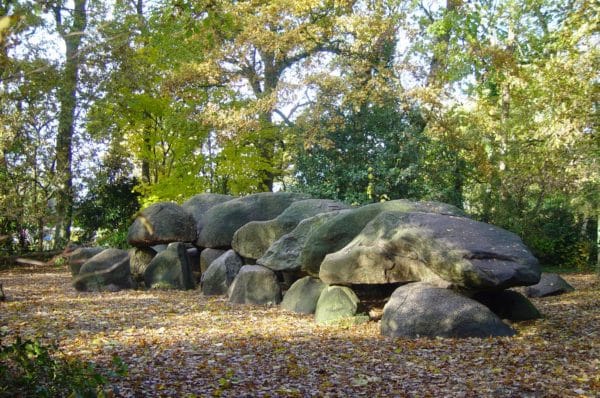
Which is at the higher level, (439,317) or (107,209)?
(107,209)

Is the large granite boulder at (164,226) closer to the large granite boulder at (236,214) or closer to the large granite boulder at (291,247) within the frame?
the large granite boulder at (236,214)

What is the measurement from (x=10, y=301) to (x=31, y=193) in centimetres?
934

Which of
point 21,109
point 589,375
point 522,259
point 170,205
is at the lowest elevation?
point 589,375

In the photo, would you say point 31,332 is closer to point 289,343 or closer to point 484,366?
point 289,343

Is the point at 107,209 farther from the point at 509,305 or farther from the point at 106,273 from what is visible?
the point at 509,305

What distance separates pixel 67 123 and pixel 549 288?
1504 centimetres

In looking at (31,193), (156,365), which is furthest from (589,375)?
(31,193)

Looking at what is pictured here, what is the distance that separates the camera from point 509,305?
349 inches

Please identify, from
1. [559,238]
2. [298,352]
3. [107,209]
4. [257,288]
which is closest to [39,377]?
[298,352]

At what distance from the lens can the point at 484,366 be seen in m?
6.31

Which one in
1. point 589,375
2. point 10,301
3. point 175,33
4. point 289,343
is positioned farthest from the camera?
point 175,33

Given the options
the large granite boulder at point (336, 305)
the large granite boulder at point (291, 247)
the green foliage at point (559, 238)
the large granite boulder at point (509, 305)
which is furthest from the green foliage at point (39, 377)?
the green foliage at point (559, 238)

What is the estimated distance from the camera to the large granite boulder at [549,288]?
12.0m

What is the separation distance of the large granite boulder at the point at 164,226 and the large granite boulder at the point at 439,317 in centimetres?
712
